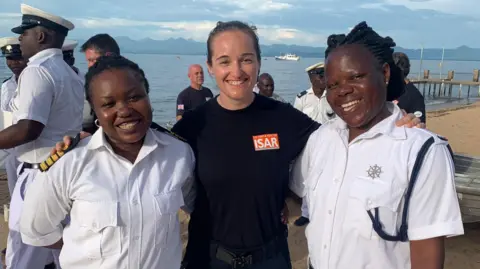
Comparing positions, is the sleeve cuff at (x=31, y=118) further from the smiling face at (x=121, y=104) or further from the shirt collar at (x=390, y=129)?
the shirt collar at (x=390, y=129)

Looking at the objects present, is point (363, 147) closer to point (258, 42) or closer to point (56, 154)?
point (258, 42)

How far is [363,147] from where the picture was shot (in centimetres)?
203

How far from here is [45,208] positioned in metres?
2.21

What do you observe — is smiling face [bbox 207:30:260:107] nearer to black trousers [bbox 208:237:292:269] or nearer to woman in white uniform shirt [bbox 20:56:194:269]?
woman in white uniform shirt [bbox 20:56:194:269]

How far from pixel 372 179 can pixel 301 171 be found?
707 mm

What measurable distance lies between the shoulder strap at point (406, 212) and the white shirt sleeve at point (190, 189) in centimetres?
108

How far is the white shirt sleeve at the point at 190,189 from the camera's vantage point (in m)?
2.53

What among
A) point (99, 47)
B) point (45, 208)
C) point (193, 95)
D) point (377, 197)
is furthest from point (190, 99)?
point (377, 197)

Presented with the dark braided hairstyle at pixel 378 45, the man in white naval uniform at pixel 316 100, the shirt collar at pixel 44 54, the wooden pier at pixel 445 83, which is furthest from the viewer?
the wooden pier at pixel 445 83

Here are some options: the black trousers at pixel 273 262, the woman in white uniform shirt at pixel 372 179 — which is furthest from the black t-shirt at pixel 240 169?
the woman in white uniform shirt at pixel 372 179

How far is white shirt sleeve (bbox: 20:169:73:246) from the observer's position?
215 cm

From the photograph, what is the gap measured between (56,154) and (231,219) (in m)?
1.05

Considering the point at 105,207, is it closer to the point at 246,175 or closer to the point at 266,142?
the point at 246,175

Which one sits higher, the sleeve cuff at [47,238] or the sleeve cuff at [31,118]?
the sleeve cuff at [31,118]
